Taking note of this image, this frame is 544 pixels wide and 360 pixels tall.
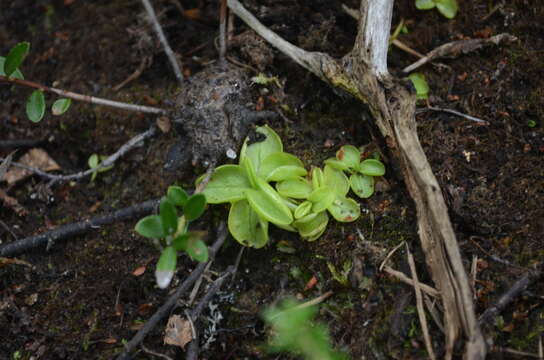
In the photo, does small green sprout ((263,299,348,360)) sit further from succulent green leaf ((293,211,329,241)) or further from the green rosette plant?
the green rosette plant

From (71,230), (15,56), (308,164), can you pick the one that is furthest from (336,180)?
(15,56)

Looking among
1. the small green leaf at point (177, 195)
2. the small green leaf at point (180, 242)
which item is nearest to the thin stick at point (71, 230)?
the small green leaf at point (177, 195)

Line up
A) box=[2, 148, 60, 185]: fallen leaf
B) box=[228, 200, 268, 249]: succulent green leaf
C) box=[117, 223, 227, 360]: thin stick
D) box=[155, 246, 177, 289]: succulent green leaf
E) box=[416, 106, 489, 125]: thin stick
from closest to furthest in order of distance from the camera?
box=[155, 246, 177, 289]: succulent green leaf < box=[117, 223, 227, 360]: thin stick < box=[228, 200, 268, 249]: succulent green leaf < box=[416, 106, 489, 125]: thin stick < box=[2, 148, 60, 185]: fallen leaf

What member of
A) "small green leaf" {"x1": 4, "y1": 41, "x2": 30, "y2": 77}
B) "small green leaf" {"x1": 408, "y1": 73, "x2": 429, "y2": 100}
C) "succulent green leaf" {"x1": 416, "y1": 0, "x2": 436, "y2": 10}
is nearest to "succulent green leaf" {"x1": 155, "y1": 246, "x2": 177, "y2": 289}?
"small green leaf" {"x1": 4, "y1": 41, "x2": 30, "y2": 77}

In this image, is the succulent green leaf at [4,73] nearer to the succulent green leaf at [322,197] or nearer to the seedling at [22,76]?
the seedling at [22,76]

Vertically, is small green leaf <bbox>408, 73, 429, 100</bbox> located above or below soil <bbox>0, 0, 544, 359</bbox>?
above
